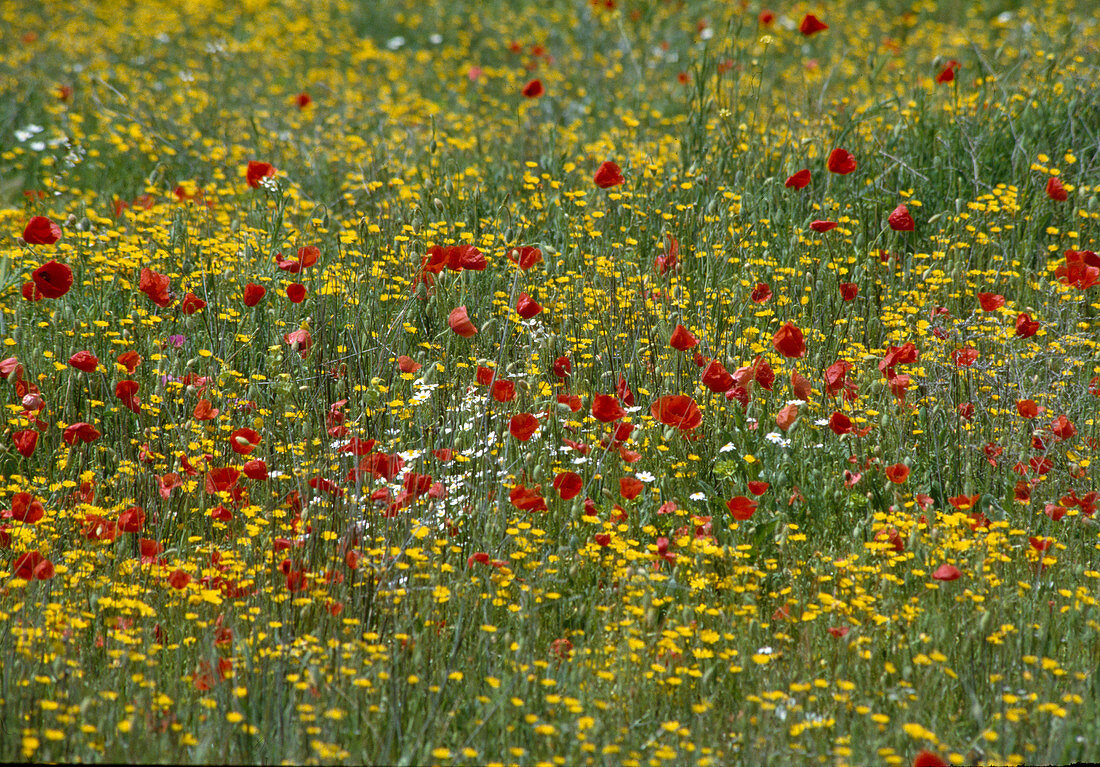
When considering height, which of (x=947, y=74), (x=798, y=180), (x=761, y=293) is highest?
(x=947, y=74)

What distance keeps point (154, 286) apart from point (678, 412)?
176 centimetres

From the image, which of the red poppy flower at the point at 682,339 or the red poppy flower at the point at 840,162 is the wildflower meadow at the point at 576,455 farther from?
the red poppy flower at the point at 682,339

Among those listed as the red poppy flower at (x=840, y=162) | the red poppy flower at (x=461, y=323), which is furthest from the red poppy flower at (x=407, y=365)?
the red poppy flower at (x=840, y=162)

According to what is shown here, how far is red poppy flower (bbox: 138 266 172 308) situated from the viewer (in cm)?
332

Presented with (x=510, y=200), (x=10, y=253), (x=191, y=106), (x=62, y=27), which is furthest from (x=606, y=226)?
(x=62, y=27)

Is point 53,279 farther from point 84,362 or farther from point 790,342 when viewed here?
point 790,342

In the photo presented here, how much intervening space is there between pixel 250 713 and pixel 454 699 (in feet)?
1.44

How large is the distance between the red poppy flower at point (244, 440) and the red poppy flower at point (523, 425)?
728 millimetres

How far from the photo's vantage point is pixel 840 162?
155 inches

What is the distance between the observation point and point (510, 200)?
490cm

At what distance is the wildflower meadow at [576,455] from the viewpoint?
2215mm

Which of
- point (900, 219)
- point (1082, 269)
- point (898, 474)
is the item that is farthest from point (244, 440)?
point (1082, 269)

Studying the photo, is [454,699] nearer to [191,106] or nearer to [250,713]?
[250,713]

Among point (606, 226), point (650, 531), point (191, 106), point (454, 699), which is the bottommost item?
point (454, 699)
